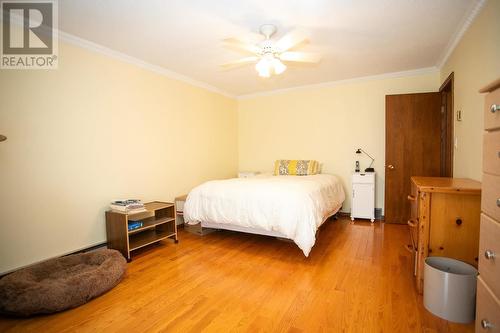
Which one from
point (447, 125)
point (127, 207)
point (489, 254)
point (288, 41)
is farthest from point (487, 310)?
point (447, 125)

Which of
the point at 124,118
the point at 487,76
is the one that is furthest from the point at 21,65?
the point at 487,76

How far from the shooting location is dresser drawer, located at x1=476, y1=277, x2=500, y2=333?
0.94m

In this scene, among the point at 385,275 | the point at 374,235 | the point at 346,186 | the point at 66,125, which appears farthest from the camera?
the point at 346,186

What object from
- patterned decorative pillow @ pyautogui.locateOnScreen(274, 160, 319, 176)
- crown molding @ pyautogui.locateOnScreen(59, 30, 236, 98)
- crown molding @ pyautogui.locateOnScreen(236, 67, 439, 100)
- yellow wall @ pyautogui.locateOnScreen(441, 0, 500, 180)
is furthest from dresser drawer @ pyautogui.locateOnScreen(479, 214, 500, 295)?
crown molding @ pyautogui.locateOnScreen(59, 30, 236, 98)

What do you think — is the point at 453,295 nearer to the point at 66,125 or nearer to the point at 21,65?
the point at 66,125

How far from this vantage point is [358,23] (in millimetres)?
2312

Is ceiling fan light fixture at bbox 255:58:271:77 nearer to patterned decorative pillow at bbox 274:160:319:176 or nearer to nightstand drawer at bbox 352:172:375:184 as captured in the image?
patterned decorative pillow at bbox 274:160:319:176

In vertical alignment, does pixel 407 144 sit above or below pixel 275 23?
below

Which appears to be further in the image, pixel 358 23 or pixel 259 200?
pixel 259 200

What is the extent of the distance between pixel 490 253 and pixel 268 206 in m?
1.74

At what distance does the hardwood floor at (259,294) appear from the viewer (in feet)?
4.99

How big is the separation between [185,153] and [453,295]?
3.43 m

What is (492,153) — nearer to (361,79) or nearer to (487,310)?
(487,310)

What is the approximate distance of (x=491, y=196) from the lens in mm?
1021
